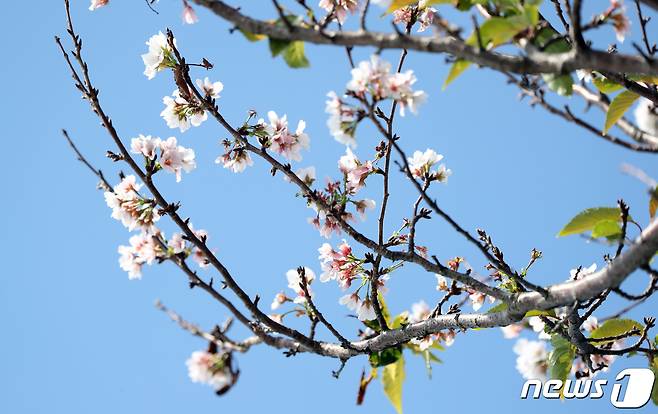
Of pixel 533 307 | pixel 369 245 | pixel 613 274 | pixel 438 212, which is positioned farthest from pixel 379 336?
pixel 613 274

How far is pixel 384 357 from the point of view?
283 centimetres

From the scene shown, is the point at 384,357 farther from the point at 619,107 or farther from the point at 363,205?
the point at 619,107

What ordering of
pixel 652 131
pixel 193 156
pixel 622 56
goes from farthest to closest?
pixel 652 131 → pixel 193 156 → pixel 622 56

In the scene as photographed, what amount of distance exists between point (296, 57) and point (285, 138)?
0.82m

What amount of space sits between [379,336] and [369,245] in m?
0.44

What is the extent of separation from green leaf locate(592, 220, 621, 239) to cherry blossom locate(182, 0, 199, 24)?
4.73 feet

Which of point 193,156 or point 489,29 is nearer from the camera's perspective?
point 489,29

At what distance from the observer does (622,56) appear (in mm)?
1468

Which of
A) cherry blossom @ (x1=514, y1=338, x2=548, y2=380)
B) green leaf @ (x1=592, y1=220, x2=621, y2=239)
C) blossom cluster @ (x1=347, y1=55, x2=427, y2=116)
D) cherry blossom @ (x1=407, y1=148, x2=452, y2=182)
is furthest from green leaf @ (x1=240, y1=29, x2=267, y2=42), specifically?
cherry blossom @ (x1=514, y1=338, x2=548, y2=380)

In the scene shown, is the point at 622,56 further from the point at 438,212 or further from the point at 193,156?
the point at 193,156

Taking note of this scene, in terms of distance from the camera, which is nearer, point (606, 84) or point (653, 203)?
point (653, 203)

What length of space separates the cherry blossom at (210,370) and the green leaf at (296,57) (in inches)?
33.0

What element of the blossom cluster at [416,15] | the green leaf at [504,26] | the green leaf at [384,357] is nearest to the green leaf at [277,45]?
the green leaf at [504,26]

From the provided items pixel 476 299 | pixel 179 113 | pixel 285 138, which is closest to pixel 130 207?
pixel 179 113
